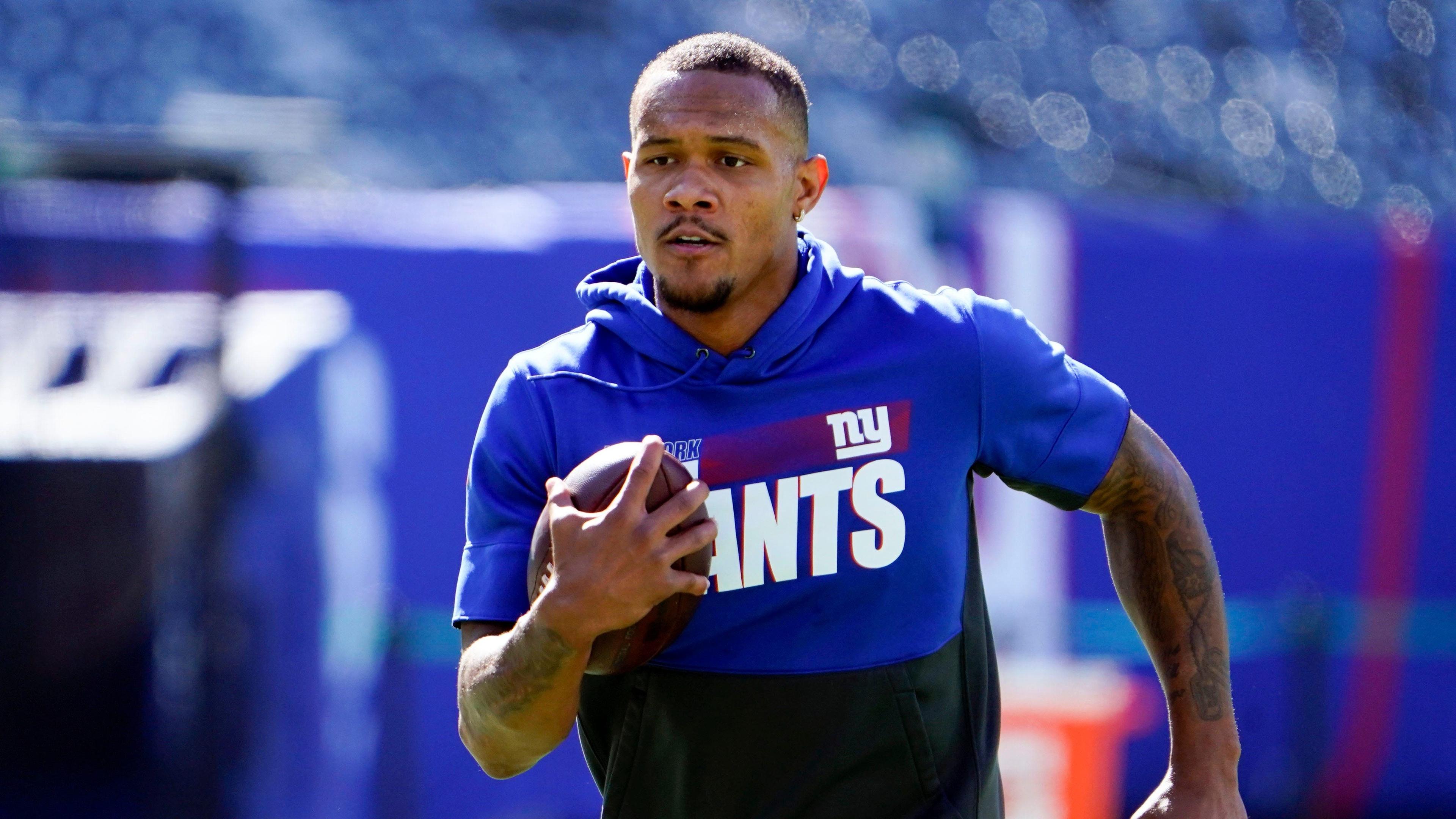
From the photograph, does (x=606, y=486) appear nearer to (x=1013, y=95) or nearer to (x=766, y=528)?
(x=766, y=528)

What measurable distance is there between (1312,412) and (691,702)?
13.7 ft

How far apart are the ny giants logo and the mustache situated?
297mm

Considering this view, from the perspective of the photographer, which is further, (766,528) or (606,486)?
(766,528)

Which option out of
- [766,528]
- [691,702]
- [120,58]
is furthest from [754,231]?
[120,58]

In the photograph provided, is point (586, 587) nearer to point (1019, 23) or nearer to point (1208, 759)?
point (1208, 759)

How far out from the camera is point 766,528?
2018 mm

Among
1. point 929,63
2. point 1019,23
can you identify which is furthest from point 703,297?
point 1019,23

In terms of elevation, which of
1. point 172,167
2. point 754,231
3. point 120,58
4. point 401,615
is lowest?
point 401,615

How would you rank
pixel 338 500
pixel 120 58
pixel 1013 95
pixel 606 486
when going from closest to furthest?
pixel 606 486 → pixel 338 500 → pixel 120 58 → pixel 1013 95

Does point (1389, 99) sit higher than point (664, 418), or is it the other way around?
point (1389, 99)

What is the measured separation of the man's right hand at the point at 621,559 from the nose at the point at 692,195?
0.47 m

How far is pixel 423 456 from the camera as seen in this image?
5.00 metres

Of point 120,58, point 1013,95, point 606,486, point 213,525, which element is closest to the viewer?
point 606,486

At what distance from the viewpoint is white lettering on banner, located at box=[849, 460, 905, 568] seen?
2.04m
